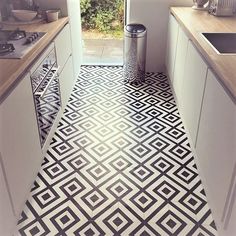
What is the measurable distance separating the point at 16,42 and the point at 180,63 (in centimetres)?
140

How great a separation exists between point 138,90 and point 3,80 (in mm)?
1930

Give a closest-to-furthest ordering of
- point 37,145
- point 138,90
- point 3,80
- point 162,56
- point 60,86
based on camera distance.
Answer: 1. point 3,80
2. point 37,145
3. point 60,86
4. point 138,90
5. point 162,56

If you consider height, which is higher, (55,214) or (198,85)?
(198,85)

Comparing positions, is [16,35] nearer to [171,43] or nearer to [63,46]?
[63,46]

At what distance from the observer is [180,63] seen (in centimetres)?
261

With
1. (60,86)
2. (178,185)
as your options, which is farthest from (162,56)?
(178,185)

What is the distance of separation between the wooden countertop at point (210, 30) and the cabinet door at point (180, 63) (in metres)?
0.11

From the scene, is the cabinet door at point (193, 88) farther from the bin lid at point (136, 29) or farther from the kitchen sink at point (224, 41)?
the bin lid at point (136, 29)

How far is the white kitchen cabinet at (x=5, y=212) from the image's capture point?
1386mm

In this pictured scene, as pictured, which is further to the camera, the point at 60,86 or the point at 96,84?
the point at 96,84

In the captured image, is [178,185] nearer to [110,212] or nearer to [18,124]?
[110,212]

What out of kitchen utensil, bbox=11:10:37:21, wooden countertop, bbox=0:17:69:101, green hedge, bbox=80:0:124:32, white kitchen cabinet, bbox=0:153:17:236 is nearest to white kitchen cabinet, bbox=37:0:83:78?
kitchen utensil, bbox=11:10:37:21

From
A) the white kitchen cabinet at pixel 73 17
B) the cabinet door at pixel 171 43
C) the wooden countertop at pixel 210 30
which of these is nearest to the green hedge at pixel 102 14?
the white kitchen cabinet at pixel 73 17

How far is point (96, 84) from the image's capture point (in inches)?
130
